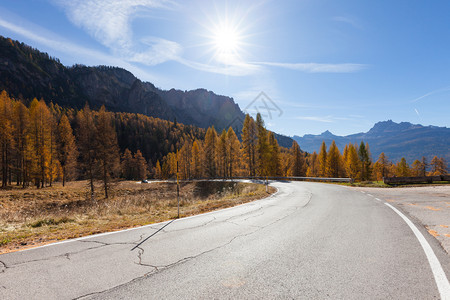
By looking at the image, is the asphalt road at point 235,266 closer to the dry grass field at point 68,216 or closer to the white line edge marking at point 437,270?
the white line edge marking at point 437,270

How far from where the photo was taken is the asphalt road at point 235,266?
2844 mm

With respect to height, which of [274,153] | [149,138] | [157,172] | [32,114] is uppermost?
[149,138]

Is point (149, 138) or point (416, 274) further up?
point (149, 138)

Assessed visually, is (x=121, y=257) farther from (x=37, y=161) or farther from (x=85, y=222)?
(x=37, y=161)

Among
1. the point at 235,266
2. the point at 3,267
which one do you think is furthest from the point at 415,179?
the point at 3,267

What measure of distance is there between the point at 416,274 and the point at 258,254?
260 cm

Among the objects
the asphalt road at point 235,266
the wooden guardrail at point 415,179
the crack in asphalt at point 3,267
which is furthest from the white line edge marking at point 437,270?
the wooden guardrail at point 415,179

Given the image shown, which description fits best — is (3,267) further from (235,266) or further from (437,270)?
(437,270)

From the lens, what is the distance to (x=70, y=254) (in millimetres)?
4312

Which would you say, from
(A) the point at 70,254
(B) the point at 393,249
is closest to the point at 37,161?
(A) the point at 70,254

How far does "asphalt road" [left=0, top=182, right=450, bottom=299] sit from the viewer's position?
2844 millimetres

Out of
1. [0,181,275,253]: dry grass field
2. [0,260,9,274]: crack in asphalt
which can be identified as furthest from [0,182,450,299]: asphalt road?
[0,181,275,253]: dry grass field

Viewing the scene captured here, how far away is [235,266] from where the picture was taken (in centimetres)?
367

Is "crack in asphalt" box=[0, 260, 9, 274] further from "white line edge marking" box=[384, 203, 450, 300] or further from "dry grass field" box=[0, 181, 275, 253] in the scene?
"white line edge marking" box=[384, 203, 450, 300]
